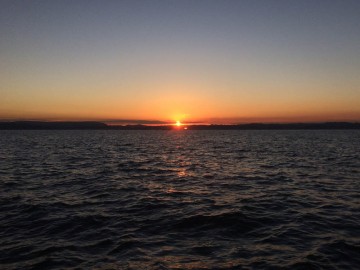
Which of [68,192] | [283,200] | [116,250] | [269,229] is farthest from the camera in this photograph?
[68,192]

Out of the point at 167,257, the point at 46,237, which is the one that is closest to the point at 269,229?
the point at 167,257

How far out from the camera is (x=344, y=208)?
59.1 feet

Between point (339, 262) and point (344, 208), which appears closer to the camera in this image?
point (339, 262)

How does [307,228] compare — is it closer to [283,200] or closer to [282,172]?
[283,200]

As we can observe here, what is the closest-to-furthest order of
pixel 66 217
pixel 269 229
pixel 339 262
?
pixel 339 262 → pixel 269 229 → pixel 66 217

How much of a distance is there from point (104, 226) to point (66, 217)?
2697 mm

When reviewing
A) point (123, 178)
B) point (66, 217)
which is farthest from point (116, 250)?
point (123, 178)

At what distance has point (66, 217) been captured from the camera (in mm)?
16219

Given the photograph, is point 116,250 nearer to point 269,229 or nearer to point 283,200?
point 269,229

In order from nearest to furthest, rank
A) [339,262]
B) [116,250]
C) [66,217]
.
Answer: [339,262], [116,250], [66,217]

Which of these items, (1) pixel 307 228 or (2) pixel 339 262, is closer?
(2) pixel 339 262

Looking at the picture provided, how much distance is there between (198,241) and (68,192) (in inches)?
507

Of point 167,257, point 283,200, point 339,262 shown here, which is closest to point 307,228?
point 339,262

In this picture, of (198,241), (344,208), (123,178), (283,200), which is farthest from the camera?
(123,178)
